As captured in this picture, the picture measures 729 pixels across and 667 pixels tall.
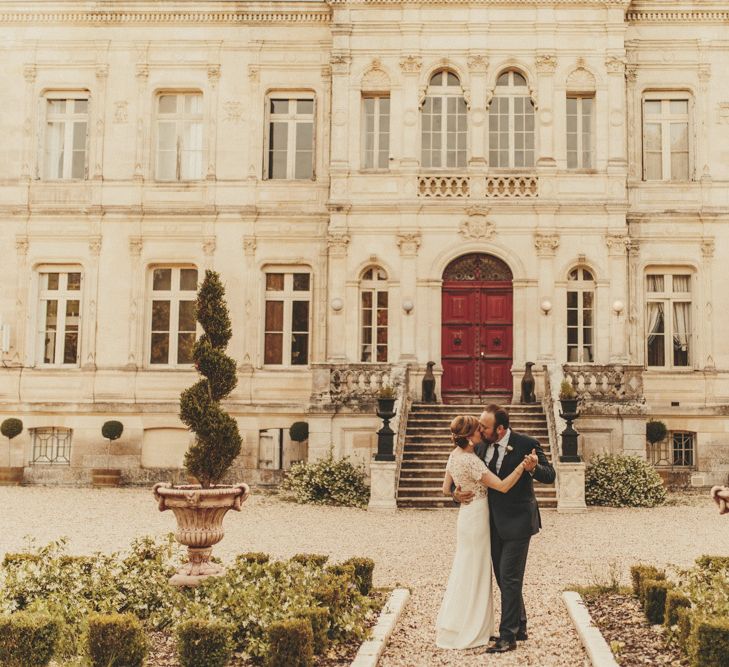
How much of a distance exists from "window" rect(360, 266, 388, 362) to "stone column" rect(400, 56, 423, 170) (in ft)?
7.96

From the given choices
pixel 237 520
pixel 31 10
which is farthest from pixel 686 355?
pixel 31 10

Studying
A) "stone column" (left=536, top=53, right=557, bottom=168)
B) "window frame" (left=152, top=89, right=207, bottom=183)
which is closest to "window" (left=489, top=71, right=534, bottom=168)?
"stone column" (left=536, top=53, right=557, bottom=168)

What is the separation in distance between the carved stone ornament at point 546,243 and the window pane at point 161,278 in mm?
8298

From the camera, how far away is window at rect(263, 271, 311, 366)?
21984 millimetres

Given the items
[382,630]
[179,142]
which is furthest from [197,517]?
[179,142]

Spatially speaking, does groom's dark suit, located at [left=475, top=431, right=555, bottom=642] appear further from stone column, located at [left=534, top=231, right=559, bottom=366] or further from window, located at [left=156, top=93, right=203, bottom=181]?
window, located at [left=156, top=93, right=203, bottom=181]

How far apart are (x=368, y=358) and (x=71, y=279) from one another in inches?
283

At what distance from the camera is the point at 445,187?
20.7 m

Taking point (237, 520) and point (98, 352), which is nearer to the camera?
point (237, 520)

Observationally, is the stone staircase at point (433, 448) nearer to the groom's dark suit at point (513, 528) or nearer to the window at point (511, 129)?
the window at point (511, 129)

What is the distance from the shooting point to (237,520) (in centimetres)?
1564

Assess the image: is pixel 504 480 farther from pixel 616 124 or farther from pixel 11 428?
pixel 11 428

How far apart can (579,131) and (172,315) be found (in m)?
9.83

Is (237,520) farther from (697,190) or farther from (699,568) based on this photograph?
(697,190)
